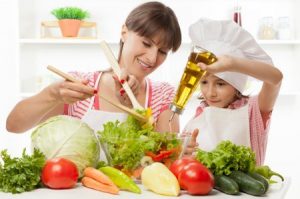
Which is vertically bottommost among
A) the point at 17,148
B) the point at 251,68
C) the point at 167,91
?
the point at 17,148

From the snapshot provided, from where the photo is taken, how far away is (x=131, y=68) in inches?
91.3

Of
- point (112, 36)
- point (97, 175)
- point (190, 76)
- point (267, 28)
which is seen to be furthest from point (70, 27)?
point (97, 175)

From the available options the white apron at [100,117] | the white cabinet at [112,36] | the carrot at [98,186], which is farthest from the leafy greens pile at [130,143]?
the white cabinet at [112,36]

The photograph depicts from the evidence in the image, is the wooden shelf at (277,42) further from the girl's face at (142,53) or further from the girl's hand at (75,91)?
the girl's hand at (75,91)

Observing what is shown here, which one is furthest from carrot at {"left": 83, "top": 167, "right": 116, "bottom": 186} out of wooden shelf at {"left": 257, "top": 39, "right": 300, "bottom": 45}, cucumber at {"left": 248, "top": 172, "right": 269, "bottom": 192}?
wooden shelf at {"left": 257, "top": 39, "right": 300, "bottom": 45}

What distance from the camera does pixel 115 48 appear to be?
14.5ft

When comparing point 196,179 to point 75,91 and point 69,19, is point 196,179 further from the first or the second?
point 69,19

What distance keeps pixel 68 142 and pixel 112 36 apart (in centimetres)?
293

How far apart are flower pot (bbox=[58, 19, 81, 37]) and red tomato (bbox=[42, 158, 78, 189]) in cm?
282

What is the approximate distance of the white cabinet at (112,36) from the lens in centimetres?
437

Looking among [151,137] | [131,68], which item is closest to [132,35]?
[131,68]

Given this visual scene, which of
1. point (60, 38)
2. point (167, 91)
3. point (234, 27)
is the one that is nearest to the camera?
point (234, 27)

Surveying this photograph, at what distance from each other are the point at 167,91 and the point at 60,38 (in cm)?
185

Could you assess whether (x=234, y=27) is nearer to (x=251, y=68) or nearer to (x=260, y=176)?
(x=251, y=68)
